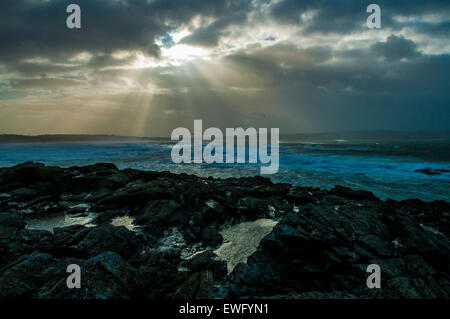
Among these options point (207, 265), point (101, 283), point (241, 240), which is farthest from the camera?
point (241, 240)

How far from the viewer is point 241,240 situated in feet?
26.5

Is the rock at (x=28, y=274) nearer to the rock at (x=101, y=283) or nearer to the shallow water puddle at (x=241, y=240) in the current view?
the rock at (x=101, y=283)

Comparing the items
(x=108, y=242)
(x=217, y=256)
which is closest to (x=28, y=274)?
(x=108, y=242)

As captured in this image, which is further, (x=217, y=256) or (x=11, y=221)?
(x=11, y=221)

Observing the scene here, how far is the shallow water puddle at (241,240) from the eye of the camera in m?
6.84

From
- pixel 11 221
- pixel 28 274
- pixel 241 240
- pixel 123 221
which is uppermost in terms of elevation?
pixel 28 274

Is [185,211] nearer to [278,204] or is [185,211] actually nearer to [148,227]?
[148,227]

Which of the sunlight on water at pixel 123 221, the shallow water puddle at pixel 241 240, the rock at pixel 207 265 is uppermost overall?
the sunlight on water at pixel 123 221

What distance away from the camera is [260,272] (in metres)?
5.16

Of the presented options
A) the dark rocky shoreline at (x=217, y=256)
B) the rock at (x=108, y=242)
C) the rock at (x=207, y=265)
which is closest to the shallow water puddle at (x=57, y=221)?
the dark rocky shoreline at (x=217, y=256)

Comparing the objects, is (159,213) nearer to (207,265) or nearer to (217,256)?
(217,256)

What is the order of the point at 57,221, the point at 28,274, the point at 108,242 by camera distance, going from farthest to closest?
the point at 57,221 → the point at 108,242 → the point at 28,274
